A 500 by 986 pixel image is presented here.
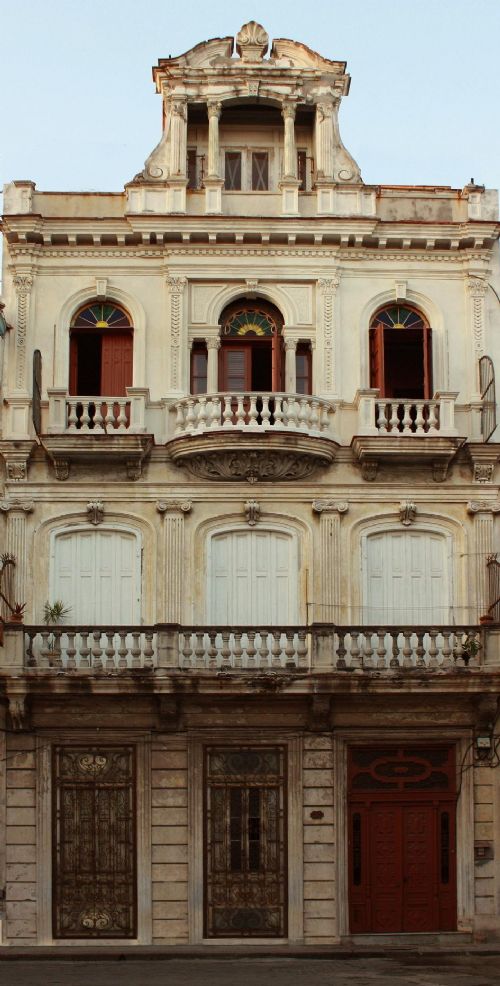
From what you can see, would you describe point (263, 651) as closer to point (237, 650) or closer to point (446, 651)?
point (237, 650)

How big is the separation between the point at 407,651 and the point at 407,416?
484 centimetres

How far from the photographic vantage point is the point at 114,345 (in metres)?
31.1

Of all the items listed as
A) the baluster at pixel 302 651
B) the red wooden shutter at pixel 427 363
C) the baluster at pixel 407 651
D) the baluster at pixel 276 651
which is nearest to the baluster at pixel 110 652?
the baluster at pixel 276 651

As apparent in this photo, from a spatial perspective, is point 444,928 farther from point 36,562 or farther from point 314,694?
point 36,562

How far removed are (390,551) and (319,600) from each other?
1.85 metres

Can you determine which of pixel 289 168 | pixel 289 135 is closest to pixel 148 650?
pixel 289 168

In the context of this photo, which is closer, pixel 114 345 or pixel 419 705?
pixel 419 705

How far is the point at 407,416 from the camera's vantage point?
30.0 metres

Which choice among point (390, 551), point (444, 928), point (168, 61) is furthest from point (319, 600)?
point (168, 61)

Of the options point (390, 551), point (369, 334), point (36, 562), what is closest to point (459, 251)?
point (369, 334)

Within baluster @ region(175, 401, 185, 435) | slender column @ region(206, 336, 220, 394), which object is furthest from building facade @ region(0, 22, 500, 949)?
slender column @ region(206, 336, 220, 394)

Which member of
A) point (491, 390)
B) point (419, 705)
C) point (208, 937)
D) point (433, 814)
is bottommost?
point (208, 937)

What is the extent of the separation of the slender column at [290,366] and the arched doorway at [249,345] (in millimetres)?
241

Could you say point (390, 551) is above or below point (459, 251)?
below
